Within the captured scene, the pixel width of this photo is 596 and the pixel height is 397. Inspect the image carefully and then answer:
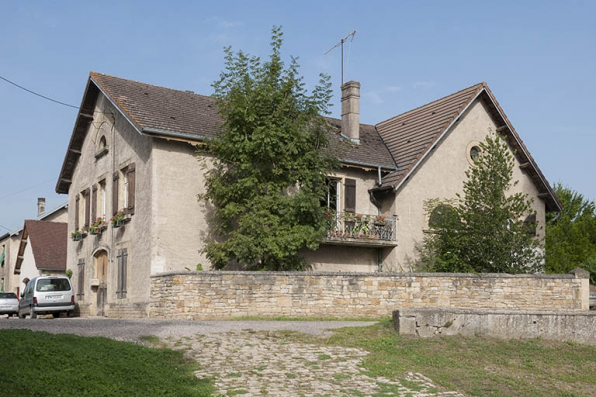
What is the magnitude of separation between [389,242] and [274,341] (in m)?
12.0

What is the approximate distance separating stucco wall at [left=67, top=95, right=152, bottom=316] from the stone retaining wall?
33.7ft

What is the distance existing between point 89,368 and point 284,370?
3.39 metres

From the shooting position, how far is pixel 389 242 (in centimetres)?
2681

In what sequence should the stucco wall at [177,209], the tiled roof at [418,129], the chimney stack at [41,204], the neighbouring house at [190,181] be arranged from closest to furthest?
1. the stucco wall at [177,209]
2. the neighbouring house at [190,181]
3. the tiled roof at [418,129]
4. the chimney stack at [41,204]

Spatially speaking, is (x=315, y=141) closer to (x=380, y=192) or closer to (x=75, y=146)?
(x=380, y=192)

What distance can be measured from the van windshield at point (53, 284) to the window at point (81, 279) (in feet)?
7.87

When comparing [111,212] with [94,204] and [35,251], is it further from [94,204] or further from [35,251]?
[35,251]

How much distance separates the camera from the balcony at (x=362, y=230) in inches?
1024

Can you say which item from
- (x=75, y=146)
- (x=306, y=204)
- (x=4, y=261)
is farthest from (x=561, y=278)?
(x=4, y=261)

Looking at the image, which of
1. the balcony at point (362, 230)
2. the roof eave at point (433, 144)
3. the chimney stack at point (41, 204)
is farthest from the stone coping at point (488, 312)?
the chimney stack at point (41, 204)

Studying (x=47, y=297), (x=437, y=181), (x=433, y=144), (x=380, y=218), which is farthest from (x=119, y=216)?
(x=437, y=181)

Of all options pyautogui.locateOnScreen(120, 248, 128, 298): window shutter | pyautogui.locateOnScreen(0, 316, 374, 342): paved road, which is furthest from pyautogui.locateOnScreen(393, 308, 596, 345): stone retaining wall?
pyautogui.locateOnScreen(120, 248, 128, 298): window shutter

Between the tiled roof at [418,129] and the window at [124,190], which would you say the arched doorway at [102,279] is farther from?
the tiled roof at [418,129]

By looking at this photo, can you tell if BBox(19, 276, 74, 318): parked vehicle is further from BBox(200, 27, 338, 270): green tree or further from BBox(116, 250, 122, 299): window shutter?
BBox(200, 27, 338, 270): green tree
